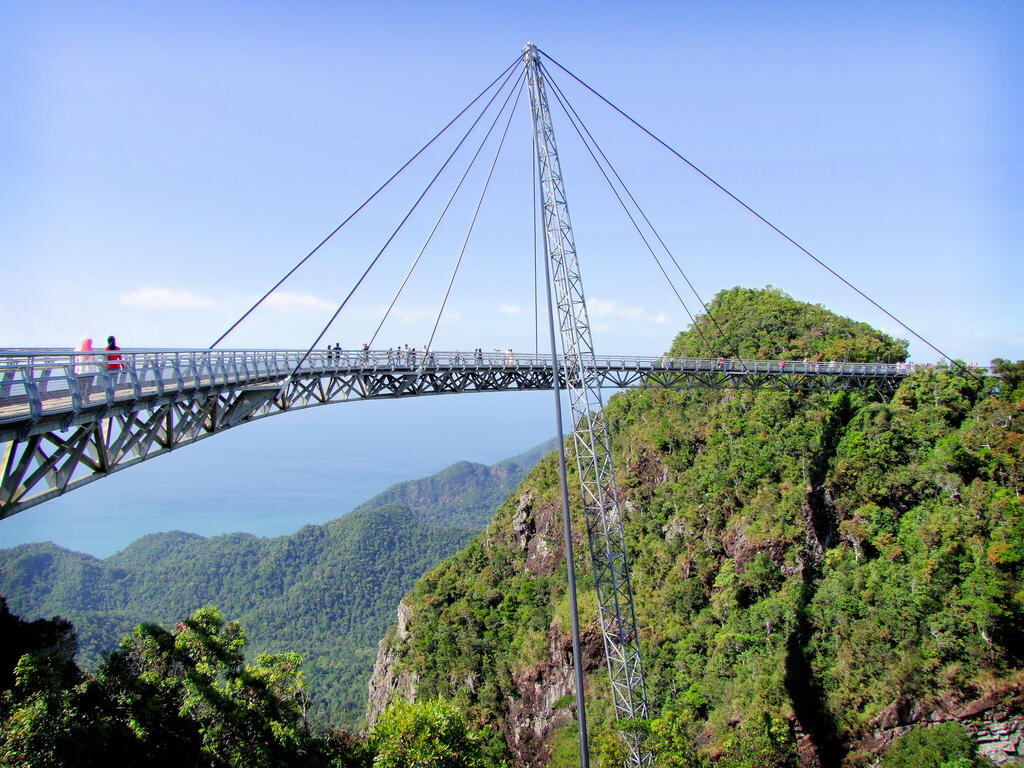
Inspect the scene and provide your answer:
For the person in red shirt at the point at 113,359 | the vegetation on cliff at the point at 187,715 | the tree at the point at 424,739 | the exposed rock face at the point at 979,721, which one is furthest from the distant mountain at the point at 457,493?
the person in red shirt at the point at 113,359

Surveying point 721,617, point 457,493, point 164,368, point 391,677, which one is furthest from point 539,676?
point 457,493

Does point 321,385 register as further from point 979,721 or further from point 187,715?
point 979,721

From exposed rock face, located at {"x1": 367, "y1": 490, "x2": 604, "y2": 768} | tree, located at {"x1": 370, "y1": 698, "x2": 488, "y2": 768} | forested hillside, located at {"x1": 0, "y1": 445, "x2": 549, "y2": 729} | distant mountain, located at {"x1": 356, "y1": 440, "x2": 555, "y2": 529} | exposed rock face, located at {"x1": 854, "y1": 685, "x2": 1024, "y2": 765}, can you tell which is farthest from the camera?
distant mountain, located at {"x1": 356, "y1": 440, "x2": 555, "y2": 529}

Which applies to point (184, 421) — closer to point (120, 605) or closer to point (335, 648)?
point (335, 648)

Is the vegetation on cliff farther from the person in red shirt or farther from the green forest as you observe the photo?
the person in red shirt

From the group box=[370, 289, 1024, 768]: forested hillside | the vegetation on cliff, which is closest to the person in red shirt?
the vegetation on cliff

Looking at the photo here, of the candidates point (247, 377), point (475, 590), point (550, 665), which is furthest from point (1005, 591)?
point (475, 590)
